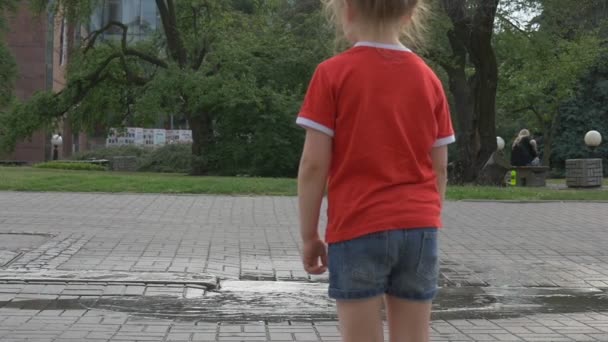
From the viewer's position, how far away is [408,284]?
2.57 meters

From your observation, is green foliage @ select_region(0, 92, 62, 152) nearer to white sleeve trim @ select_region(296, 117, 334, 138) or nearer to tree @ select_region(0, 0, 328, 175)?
tree @ select_region(0, 0, 328, 175)

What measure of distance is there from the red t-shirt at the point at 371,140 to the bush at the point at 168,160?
30.5m

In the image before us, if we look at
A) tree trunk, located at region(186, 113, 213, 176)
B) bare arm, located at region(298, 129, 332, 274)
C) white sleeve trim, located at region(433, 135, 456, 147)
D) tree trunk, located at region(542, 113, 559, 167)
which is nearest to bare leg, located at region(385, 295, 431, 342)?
bare arm, located at region(298, 129, 332, 274)

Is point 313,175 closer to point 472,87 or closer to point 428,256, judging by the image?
point 428,256

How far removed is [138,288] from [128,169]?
2989 cm

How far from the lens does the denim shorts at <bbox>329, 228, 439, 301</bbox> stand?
2.49 meters

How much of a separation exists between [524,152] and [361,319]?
23220 mm

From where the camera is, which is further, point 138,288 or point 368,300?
point 138,288

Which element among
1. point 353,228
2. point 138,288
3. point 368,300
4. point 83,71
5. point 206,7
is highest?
point 206,7

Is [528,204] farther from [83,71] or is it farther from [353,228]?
[83,71]

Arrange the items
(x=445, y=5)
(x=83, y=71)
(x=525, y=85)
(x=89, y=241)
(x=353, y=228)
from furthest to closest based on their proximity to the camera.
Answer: (x=525, y=85) < (x=83, y=71) < (x=445, y=5) < (x=89, y=241) < (x=353, y=228)

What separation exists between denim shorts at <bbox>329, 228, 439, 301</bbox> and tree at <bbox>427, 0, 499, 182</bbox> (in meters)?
19.8

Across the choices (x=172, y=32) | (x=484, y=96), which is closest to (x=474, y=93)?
(x=484, y=96)

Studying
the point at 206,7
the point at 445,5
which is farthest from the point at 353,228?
the point at 206,7
